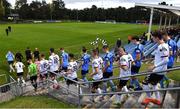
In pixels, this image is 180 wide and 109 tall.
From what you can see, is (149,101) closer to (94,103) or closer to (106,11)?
(94,103)

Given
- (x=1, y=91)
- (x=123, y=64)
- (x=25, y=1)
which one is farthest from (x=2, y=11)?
(x=123, y=64)

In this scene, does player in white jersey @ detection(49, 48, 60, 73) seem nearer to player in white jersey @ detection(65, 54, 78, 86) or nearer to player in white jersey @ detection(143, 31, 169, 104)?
player in white jersey @ detection(65, 54, 78, 86)

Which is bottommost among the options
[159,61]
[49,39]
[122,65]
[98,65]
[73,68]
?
[49,39]

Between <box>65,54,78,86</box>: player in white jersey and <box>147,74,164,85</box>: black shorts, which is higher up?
<box>147,74,164,85</box>: black shorts

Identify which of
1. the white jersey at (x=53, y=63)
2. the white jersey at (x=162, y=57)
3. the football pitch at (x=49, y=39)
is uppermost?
the white jersey at (x=162, y=57)

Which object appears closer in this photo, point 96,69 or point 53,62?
point 96,69

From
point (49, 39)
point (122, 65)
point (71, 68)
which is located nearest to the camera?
point (122, 65)

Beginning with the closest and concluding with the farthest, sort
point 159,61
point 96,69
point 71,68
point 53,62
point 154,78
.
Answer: point 154,78 < point 159,61 < point 96,69 < point 71,68 < point 53,62

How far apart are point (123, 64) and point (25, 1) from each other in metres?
142

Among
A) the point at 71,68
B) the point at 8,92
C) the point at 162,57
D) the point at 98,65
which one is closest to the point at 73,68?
the point at 71,68

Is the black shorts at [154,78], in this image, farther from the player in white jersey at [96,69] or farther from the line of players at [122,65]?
the player in white jersey at [96,69]

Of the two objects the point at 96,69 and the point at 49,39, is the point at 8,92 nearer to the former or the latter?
the point at 96,69

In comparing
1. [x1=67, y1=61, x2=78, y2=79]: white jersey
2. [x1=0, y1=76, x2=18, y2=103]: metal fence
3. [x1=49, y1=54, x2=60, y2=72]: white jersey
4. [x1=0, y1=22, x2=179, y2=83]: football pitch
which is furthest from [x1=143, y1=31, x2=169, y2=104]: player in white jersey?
[x1=0, y1=22, x2=179, y2=83]: football pitch

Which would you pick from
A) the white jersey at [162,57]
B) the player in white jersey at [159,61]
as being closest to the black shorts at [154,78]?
the player in white jersey at [159,61]
